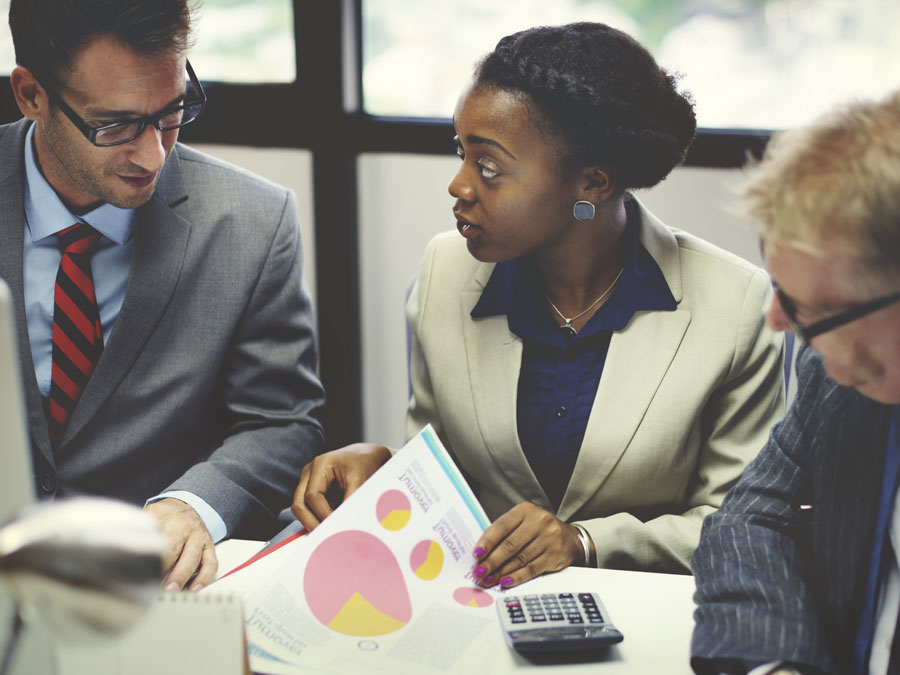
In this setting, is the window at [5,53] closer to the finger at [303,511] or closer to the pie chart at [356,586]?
the finger at [303,511]

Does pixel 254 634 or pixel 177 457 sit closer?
pixel 254 634

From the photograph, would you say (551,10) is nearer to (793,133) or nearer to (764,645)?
(793,133)

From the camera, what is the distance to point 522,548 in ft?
4.21

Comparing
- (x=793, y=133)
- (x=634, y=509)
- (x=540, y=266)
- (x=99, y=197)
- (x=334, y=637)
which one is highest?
(x=793, y=133)

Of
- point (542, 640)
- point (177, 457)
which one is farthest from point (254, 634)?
point (177, 457)

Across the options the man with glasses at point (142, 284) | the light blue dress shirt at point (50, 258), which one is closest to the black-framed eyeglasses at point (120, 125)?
the man with glasses at point (142, 284)

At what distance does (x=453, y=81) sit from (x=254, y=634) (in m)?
1.92

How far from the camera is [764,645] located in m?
1.02

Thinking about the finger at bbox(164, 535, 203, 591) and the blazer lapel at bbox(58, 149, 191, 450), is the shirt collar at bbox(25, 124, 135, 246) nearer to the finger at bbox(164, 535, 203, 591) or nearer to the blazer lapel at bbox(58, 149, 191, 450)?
the blazer lapel at bbox(58, 149, 191, 450)

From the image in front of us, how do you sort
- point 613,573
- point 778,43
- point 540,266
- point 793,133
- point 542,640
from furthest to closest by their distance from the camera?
point 778,43, point 540,266, point 613,573, point 542,640, point 793,133

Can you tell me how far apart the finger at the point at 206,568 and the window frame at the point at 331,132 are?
1.49m

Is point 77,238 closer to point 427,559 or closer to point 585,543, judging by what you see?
point 427,559

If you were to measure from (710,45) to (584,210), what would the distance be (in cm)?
112

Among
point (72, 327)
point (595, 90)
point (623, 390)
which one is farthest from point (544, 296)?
point (72, 327)
